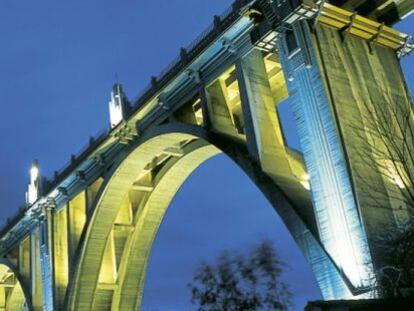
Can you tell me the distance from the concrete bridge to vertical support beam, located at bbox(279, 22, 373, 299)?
0.13ft

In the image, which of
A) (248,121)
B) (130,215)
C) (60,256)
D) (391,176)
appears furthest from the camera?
(130,215)

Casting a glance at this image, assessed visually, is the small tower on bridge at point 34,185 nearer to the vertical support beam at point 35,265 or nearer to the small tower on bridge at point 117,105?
the vertical support beam at point 35,265

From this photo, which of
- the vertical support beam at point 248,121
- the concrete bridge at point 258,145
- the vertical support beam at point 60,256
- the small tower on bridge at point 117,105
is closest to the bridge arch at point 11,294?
the vertical support beam at point 60,256

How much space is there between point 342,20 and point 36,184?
2990 centimetres

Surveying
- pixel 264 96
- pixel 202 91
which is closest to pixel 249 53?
pixel 264 96

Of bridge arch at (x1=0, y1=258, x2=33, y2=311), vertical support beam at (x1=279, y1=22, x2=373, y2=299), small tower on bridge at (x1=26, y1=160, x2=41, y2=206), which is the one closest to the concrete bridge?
vertical support beam at (x1=279, y1=22, x2=373, y2=299)

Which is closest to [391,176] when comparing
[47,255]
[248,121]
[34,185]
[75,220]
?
[248,121]

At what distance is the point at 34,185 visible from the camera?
47812 millimetres

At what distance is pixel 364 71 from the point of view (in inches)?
933

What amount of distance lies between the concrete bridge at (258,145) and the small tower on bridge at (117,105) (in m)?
0.11

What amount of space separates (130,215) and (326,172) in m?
24.7

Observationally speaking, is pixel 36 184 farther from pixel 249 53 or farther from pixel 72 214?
pixel 249 53

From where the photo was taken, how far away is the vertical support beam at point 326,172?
19688 mm

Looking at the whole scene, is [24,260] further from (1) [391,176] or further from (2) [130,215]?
(1) [391,176]
